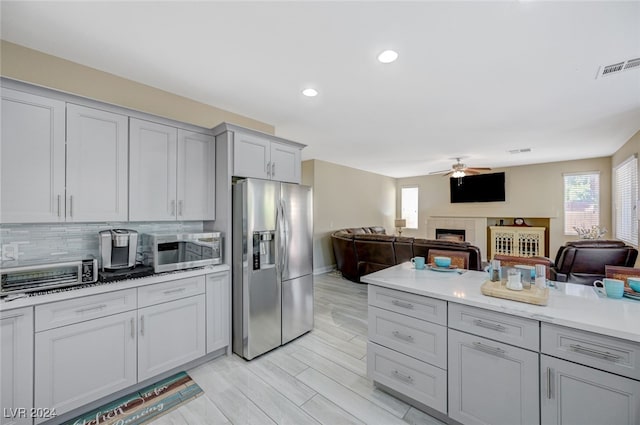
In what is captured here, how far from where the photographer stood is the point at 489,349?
1.51 metres

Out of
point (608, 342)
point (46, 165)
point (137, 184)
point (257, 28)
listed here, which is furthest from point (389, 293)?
point (46, 165)

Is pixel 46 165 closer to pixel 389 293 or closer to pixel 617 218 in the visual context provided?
pixel 389 293

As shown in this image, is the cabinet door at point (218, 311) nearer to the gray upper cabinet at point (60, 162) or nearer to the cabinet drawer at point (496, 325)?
the gray upper cabinet at point (60, 162)

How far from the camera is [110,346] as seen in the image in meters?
1.90

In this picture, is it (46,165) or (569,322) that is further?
(46,165)

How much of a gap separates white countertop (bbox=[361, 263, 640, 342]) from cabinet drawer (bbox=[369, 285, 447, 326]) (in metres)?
0.05

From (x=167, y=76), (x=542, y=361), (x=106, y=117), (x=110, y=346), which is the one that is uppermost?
(x=167, y=76)

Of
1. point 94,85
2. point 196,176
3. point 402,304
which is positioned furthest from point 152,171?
point 402,304

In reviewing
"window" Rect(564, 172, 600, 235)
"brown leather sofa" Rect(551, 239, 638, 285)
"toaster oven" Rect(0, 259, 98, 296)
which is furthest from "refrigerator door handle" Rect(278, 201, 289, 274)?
"window" Rect(564, 172, 600, 235)

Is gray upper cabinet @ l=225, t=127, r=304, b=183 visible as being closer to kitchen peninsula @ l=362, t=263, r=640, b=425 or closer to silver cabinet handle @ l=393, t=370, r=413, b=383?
kitchen peninsula @ l=362, t=263, r=640, b=425

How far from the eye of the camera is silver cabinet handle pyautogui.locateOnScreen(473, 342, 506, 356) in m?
1.47

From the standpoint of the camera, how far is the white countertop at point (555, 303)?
1.22 meters

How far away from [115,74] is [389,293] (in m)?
3.03

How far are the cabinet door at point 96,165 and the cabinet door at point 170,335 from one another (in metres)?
0.87
